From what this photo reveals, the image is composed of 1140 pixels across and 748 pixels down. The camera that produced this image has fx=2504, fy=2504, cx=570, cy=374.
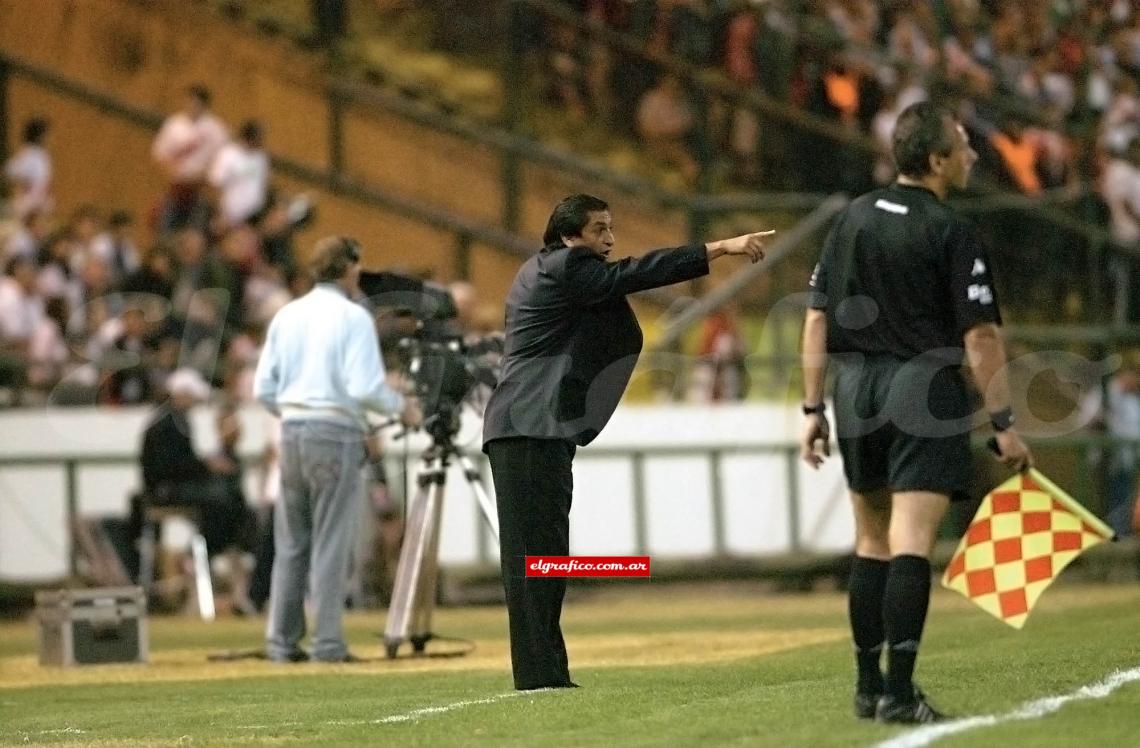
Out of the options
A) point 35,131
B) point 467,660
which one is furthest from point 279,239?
point 467,660

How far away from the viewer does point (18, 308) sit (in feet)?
69.2

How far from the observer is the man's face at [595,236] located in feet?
34.3

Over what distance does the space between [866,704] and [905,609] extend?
50 cm

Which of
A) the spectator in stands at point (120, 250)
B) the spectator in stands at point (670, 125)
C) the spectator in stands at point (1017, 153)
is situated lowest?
the spectator in stands at point (120, 250)

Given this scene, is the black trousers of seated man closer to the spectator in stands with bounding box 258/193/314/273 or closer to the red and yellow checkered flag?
the red and yellow checkered flag

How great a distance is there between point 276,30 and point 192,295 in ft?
14.6

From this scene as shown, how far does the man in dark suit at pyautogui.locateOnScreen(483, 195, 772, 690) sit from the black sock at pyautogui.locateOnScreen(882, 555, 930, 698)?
2235 millimetres

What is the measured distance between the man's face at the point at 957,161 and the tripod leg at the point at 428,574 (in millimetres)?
5705

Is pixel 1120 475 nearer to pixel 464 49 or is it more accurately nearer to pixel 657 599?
pixel 657 599

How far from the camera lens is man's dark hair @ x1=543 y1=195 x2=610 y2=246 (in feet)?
34.2

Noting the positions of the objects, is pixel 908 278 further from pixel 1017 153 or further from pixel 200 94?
pixel 200 94

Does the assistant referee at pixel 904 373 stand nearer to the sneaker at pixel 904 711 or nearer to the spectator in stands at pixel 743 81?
the sneaker at pixel 904 711

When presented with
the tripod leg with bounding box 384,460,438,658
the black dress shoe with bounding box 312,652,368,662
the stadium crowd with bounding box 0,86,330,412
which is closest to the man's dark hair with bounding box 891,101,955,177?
the tripod leg with bounding box 384,460,438,658

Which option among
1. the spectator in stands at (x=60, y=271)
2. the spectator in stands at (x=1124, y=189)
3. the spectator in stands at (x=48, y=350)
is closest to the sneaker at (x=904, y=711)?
the spectator in stands at (x=48, y=350)
